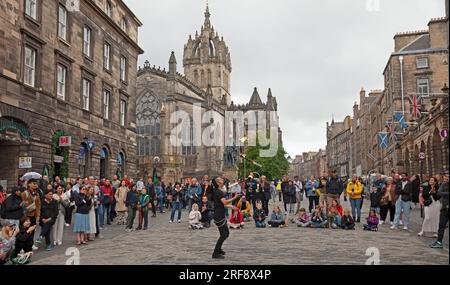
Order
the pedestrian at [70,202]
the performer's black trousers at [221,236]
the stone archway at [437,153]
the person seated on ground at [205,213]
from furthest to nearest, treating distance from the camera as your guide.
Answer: the stone archway at [437,153] < the person seated on ground at [205,213] < the pedestrian at [70,202] < the performer's black trousers at [221,236]

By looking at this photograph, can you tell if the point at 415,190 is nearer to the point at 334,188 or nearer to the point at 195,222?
the point at 334,188

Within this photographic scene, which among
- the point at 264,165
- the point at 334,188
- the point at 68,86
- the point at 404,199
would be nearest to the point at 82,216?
the point at 334,188

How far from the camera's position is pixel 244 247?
37.0ft

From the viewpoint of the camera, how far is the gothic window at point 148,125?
65250mm

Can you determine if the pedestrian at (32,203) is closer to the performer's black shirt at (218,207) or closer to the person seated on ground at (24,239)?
the person seated on ground at (24,239)

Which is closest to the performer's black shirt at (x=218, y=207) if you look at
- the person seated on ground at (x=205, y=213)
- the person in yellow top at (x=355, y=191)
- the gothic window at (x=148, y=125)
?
the person seated on ground at (x=205, y=213)

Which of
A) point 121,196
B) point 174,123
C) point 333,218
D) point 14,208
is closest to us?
point 14,208

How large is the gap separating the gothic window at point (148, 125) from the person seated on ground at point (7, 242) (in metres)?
55.3

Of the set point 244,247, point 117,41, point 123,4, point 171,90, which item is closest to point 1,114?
point 244,247

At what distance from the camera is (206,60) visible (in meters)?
98.1

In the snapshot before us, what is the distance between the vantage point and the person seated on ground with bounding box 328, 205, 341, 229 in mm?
15945

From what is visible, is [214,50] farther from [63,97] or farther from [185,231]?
[185,231]

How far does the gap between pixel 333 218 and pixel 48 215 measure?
9821 mm
